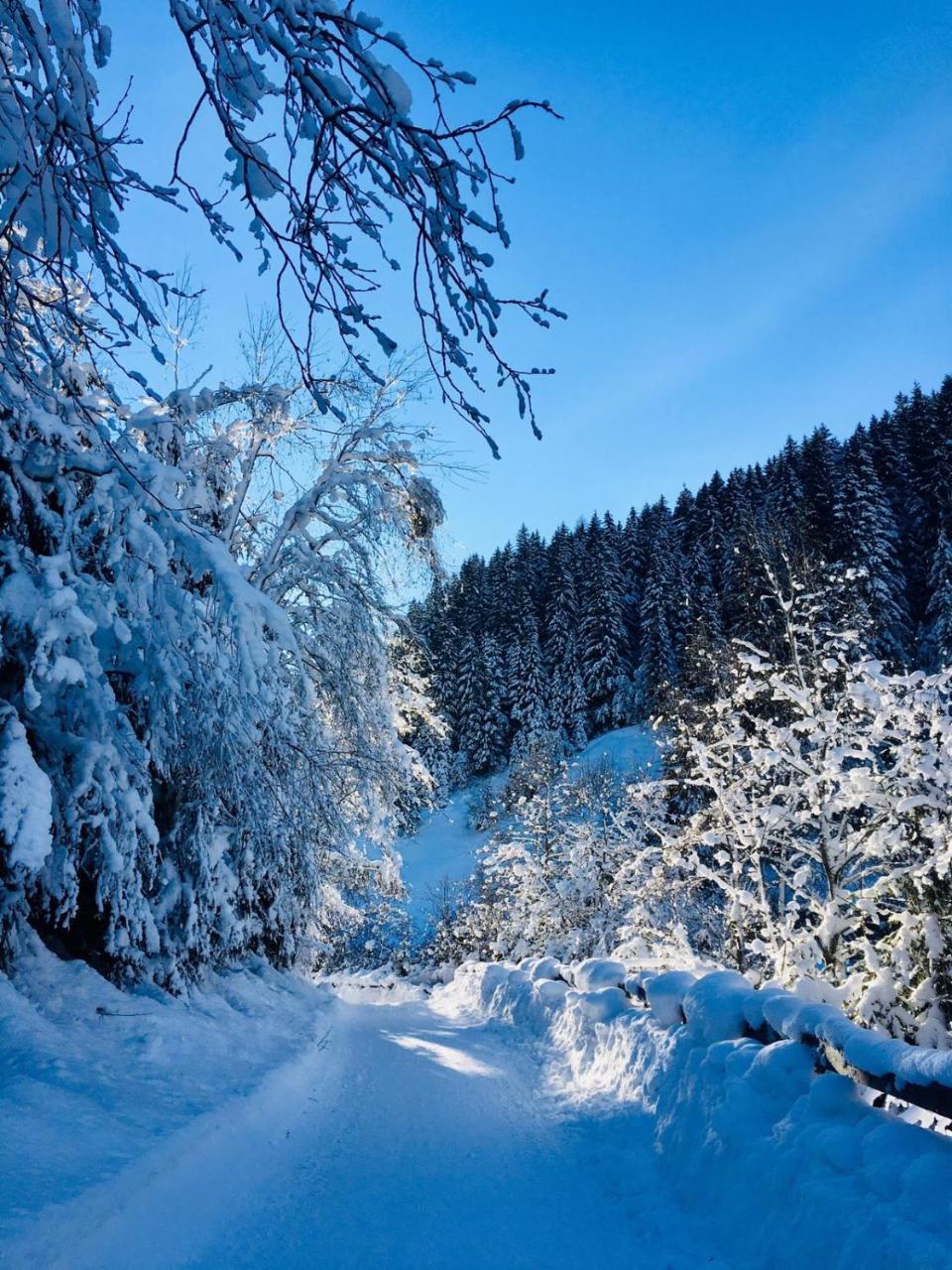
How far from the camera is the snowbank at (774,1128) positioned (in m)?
2.32

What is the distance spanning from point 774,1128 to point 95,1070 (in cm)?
381

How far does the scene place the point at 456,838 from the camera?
Result: 44.0 meters

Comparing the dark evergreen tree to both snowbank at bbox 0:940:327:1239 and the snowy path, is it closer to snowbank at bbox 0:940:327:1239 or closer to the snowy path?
snowbank at bbox 0:940:327:1239

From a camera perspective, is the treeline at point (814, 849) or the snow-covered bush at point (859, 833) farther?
the treeline at point (814, 849)

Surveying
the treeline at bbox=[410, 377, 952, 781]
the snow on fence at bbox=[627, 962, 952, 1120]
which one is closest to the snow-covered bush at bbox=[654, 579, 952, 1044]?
the snow on fence at bbox=[627, 962, 952, 1120]

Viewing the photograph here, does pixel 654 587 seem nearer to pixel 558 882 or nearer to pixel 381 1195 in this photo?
pixel 558 882

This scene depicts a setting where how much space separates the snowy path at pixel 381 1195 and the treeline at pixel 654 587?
31698 mm

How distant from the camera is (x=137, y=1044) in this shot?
4438mm

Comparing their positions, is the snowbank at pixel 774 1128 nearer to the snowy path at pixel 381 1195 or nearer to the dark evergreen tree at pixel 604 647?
the snowy path at pixel 381 1195

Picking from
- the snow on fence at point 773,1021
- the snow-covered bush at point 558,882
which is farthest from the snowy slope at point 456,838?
the snow on fence at point 773,1021

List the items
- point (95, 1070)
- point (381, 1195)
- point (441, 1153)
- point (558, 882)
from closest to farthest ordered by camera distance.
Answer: point (381, 1195) < point (95, 1070) < point (441, 1153) < point (558, 882)

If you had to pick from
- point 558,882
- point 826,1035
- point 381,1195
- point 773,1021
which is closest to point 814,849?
point 773,1021

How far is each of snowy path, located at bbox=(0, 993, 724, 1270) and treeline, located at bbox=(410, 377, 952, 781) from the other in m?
31.7

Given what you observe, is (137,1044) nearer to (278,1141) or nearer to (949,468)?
(278,1141)
